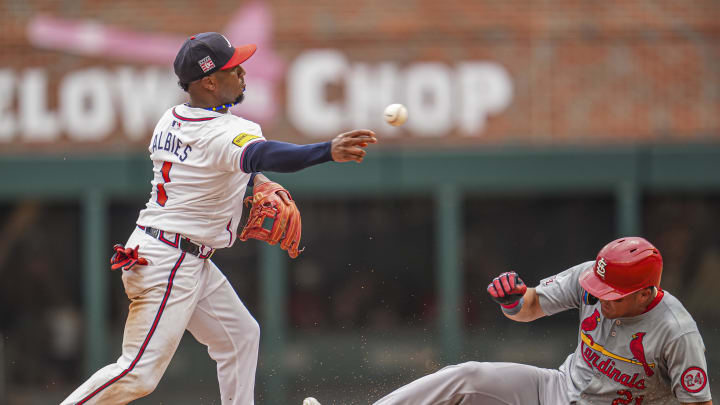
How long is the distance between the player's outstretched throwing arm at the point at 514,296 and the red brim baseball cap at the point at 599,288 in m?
0.28

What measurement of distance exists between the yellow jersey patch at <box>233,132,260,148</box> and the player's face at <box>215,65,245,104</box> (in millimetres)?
364

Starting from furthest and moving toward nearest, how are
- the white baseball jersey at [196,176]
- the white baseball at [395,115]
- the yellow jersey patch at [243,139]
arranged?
the white baseball at [395,115], the white baseball jersey at [196,176], the yellow jersey patch at [243,139]

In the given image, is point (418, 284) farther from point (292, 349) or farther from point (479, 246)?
point (292, 349)

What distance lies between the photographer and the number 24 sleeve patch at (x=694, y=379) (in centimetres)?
384

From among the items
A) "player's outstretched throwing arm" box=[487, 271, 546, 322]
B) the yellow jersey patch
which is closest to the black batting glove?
"player's outstretched throwing arm" box=[487, 271, 546, 322]

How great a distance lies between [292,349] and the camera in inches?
396

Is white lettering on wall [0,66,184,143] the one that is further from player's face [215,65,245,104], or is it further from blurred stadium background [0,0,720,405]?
A: player's face [215,65,245,104]

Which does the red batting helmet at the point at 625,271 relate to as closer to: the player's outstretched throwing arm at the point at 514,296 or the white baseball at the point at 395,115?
the player's outstretched throwing arm at the point at 514,296

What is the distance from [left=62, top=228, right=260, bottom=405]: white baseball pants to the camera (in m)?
4.21

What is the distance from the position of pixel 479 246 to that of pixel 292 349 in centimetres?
234

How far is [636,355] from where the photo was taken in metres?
4.02

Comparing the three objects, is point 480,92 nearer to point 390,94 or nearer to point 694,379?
point 390,94

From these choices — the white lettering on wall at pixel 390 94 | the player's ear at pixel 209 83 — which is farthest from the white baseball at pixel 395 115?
the white lettering on wall at pixel 390 94

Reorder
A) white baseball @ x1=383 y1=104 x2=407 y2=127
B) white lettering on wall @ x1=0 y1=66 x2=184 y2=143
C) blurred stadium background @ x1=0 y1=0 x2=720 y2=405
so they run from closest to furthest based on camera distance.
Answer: white baseball @ x1=383 y1=104 x2=407 y2=127, blurred stadium background @ x1=0 y1=0 x2=720 y2=405, white lettering on wall @ x1=0 y1=66 x2=184 y2=143
